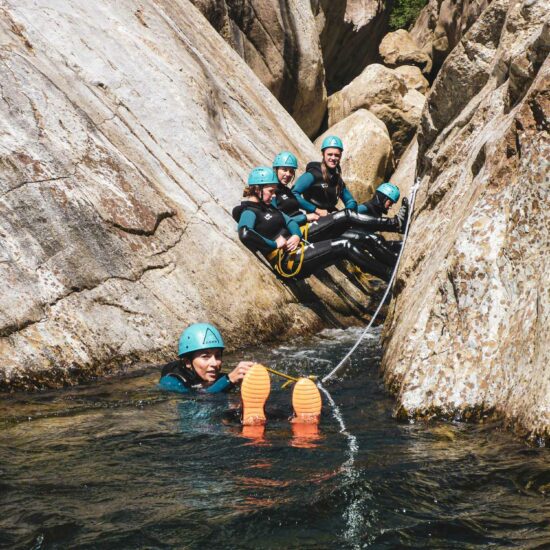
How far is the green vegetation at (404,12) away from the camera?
3209 centimetres

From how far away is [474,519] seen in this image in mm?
3877

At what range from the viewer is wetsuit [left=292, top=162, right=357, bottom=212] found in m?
12.7

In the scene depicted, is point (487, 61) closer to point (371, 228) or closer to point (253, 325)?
point (371, 228)

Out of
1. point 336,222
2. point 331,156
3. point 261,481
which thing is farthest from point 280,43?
point 261,481

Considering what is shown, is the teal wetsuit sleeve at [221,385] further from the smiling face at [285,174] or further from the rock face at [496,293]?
the smiling face at [285,174]

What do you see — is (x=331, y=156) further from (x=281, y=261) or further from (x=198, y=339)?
(x=198, y=339)

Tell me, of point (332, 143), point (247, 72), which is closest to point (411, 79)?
point (247, 72)

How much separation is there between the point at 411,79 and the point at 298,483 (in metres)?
24.5

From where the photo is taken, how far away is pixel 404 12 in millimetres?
32250

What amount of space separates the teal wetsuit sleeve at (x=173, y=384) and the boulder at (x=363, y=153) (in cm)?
1295

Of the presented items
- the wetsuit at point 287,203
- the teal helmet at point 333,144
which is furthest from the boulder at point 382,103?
the wetsuit at point 287,203

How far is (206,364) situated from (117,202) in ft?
10.1

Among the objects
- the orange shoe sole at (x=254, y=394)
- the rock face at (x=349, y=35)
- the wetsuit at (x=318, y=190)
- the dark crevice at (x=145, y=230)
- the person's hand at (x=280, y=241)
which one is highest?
the rock face at (x=349, y=35)

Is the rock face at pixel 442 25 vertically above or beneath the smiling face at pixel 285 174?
above
